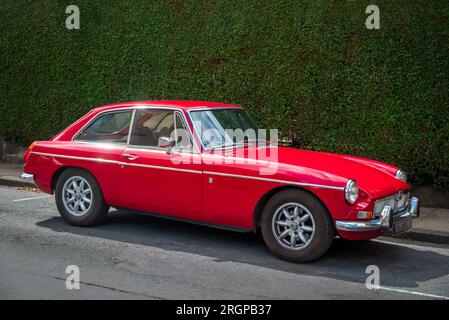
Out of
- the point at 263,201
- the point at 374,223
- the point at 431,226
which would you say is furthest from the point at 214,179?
the point at 431,226

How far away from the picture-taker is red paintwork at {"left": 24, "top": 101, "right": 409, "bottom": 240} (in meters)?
6.16

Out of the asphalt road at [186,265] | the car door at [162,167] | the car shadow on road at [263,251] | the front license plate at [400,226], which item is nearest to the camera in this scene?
the asphalt road at [186,265]

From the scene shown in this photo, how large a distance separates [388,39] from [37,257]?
236 inches

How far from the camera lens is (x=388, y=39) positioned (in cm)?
948

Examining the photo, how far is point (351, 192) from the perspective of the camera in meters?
6.04

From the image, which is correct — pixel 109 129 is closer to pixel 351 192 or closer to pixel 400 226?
pixel 351 192

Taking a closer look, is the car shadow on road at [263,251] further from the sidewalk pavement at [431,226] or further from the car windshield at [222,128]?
the car windshield at [222,128]

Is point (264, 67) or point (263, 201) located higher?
point (264, 67)

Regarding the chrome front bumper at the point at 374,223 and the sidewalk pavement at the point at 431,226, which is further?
the sidewalk pavement at the point at 431,226

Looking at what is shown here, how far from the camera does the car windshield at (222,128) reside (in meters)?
7.00

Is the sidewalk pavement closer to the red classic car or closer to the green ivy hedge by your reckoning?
the green ivy hedge

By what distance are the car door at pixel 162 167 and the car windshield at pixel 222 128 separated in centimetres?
17

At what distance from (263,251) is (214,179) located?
943 mm

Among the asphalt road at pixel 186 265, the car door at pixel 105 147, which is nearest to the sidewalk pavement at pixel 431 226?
the asphalt road at pixel 186 265
